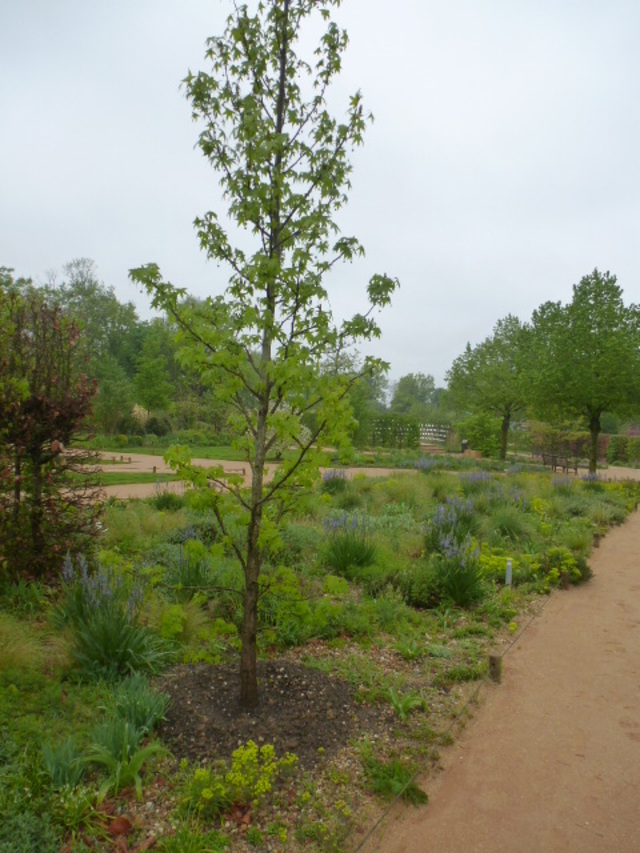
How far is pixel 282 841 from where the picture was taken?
2469mm

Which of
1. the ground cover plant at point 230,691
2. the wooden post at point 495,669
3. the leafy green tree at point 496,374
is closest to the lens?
the ground cover plant at point 230,691

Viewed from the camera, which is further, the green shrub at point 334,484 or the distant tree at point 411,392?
the distant tree at point 411,392

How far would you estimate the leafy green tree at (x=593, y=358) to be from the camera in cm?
1579

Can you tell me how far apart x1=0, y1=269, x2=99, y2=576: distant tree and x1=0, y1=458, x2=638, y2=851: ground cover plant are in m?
0.36

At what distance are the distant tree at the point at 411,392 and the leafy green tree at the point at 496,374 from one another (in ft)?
108

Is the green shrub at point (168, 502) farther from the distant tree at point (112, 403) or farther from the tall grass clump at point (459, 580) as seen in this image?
the distant tree at point (112, 403)

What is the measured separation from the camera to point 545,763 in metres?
3.29

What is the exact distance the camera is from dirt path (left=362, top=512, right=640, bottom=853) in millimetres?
2693

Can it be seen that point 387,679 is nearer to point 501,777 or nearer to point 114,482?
point 501,777

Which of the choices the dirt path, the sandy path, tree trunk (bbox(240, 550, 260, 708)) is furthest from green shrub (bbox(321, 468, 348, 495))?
tree trunk (bbox(240, 550, 260, 708))

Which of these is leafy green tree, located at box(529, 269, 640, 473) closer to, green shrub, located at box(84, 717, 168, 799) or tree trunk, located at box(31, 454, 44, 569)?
tree trunk, located at box(31, 454, 44, 569)

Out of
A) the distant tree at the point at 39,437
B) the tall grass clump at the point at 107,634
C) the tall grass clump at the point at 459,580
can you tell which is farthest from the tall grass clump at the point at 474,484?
the tall grass clump at the point at 107,634

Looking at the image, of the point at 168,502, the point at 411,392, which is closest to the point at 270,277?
the point at 168,502

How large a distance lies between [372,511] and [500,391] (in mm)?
14279
